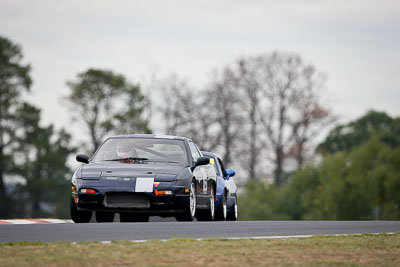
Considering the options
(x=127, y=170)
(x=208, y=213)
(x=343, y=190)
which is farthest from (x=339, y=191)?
(x=127, y=170)

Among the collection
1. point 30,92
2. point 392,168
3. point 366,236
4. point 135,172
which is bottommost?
point 366,236

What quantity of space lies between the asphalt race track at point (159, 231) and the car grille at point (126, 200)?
1.51m

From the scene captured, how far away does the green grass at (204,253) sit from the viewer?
1027cm

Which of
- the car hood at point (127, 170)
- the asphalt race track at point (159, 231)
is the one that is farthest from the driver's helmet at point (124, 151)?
the asphalt race track at point (159, 231)

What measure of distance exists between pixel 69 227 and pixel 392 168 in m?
56.2

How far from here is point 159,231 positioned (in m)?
13.7

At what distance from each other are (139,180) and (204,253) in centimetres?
581

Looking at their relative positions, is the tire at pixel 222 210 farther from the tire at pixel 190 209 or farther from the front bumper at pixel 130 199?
the front bumper at pixel 130 199

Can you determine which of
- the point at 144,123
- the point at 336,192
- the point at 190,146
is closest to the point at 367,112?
the point at 336,192

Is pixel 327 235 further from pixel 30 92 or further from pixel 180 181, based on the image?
pixel 30 92

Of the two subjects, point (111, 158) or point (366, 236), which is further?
point (111, 158)

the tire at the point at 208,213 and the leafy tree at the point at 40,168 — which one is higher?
the leafy tree at the point at 40,168

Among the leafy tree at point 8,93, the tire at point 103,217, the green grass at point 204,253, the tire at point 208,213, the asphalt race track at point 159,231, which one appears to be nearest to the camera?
the green grass at point 204,253

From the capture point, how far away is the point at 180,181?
55.5ft
